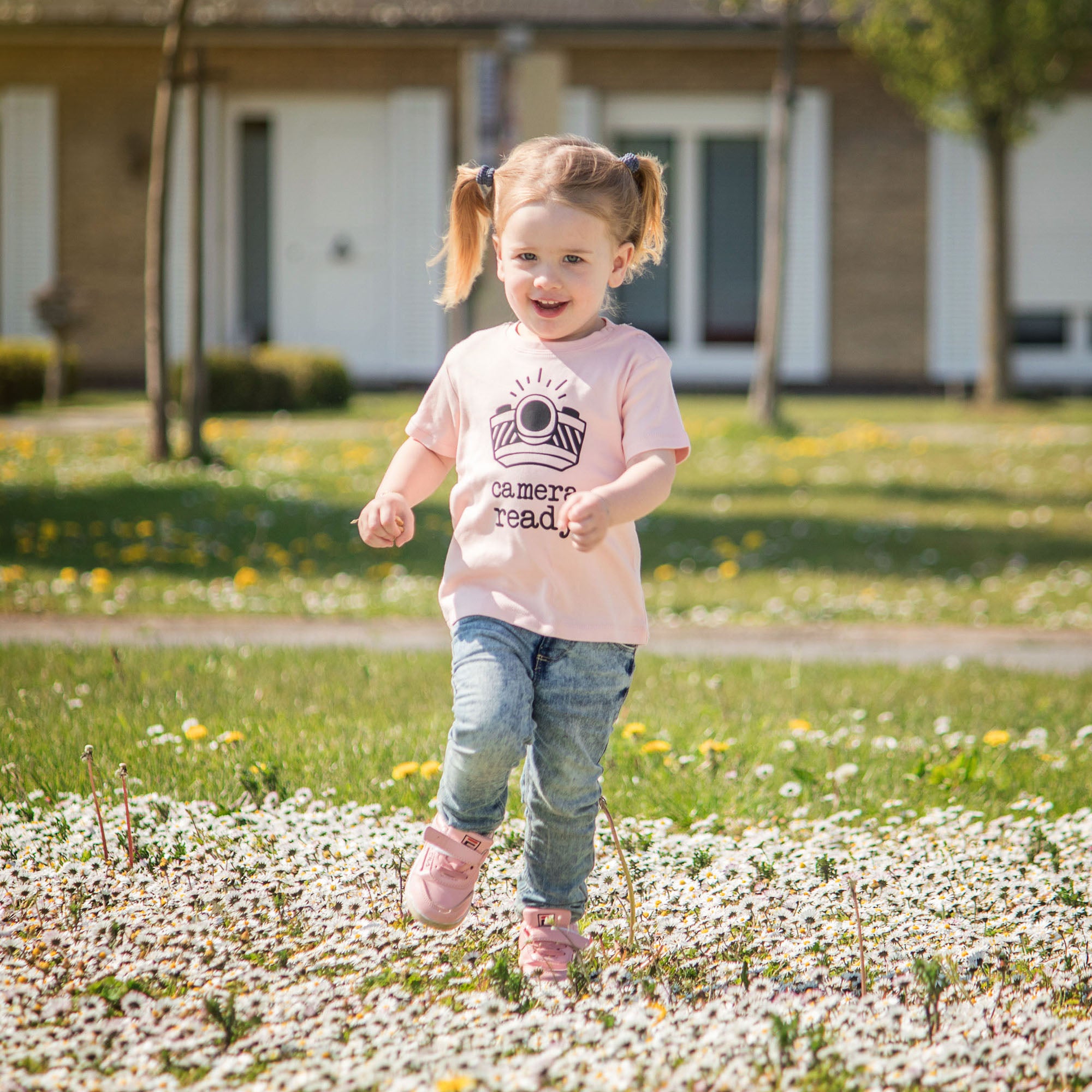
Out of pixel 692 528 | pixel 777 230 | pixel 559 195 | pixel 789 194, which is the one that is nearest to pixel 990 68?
pixel 777 230

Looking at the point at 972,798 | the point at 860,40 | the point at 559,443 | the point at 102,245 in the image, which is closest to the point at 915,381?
the point at 860,40

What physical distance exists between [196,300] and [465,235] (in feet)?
26.5

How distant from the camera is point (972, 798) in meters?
3.92

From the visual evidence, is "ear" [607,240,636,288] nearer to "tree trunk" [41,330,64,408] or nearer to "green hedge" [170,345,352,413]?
"green hedge" [170,345,352,413]

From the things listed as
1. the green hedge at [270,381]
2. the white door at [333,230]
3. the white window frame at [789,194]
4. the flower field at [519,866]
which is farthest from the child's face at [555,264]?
the white door at [333,230]

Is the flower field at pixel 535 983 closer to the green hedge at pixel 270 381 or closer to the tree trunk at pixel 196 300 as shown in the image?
the tree trunk at pixel 196 300

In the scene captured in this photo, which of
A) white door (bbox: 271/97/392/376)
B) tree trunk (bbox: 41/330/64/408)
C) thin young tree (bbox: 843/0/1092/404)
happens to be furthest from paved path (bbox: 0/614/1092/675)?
white door (bbox: 271/97/392/376)

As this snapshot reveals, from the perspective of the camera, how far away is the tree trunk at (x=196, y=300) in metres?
10.5

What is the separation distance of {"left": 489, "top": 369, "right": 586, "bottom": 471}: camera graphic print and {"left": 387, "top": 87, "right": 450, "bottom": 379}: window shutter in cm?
1402

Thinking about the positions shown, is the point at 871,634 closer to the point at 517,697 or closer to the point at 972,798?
the point at 972,798

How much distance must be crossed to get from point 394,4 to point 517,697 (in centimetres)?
1529

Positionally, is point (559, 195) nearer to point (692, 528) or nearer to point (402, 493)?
point (402, 493)

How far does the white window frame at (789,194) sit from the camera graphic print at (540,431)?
14.4 m

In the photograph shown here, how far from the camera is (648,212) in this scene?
2893 millimetres
